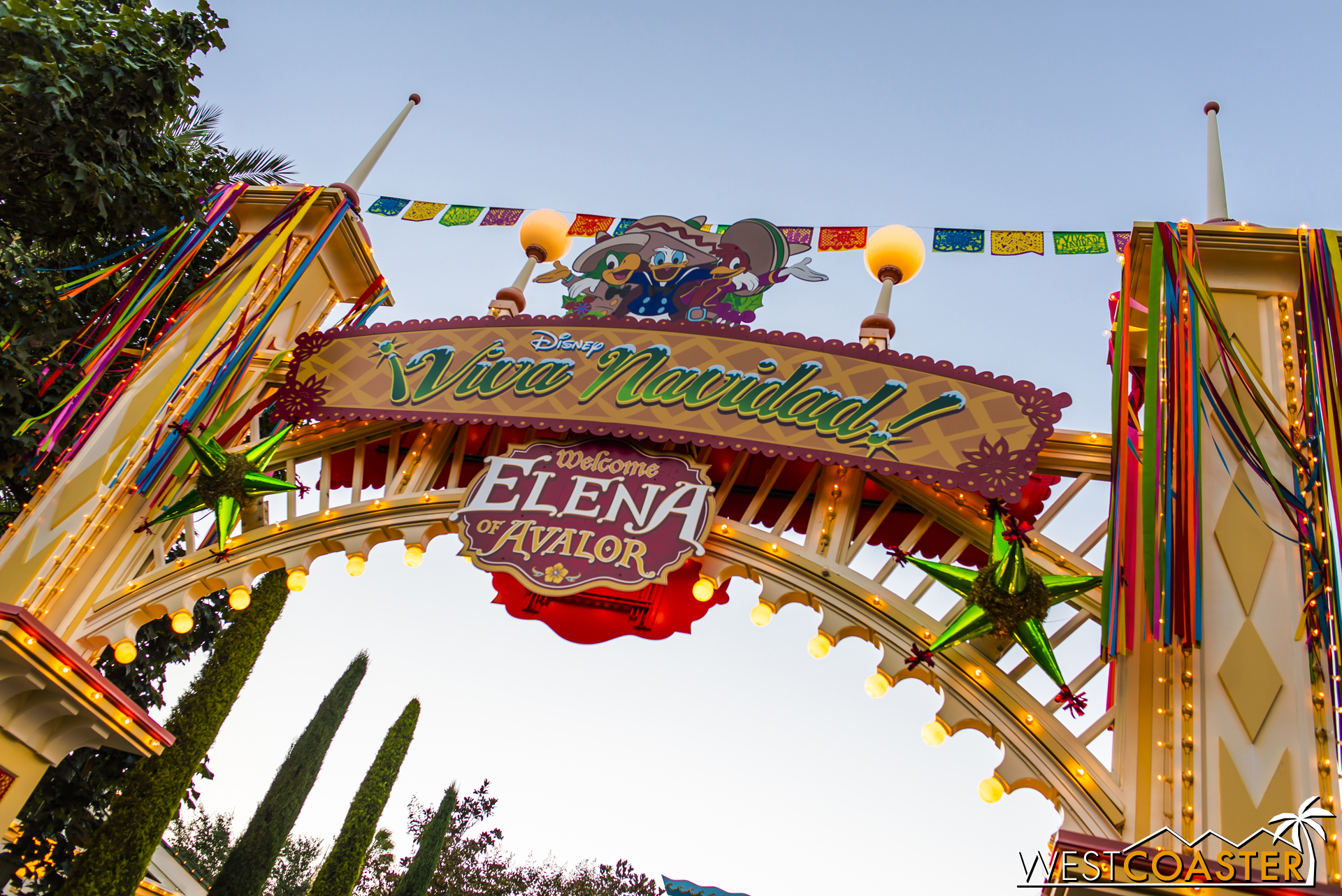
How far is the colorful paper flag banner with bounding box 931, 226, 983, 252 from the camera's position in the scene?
25.0 feet

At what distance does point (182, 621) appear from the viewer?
261 inches

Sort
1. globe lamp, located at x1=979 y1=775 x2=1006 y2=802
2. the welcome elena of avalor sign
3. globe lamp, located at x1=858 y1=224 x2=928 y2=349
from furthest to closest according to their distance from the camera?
globe lamp, located at x1=858 y1=224 x2=928 y2=349 < the welcome elena of avalor sign < globe lamp, located at x1=979 y1=775 x2=1006 y2=802

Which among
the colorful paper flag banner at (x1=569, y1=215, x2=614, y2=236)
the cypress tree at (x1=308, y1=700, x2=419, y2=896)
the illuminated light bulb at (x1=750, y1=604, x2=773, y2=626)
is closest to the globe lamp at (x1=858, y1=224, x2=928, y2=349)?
the colorful paper flag banner at (x1=569, y1=215, x2=614, y2=236)

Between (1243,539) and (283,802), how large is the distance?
19.0m

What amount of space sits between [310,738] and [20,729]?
15710 mm

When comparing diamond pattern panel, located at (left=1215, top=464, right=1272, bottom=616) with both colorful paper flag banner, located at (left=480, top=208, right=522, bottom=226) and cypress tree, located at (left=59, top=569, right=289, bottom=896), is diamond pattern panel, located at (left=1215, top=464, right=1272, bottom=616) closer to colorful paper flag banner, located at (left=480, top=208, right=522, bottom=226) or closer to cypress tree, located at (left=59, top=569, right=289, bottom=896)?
colorful paper flag banner, located at (left=480, top=208, right=522, bottom=226)

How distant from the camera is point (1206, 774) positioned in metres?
4.58

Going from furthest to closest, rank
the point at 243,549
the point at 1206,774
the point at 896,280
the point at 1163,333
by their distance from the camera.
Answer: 1. the point at 896,280
2. the point at 243,549
3. the point at 1163,333
4. the point at 1206,774

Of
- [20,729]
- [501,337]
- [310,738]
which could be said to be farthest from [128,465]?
[310,738]

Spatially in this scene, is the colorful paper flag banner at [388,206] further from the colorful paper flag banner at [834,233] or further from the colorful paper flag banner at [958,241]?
the colorful paper flag banner at [958,241]

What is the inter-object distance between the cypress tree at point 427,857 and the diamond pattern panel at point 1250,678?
56.5ft

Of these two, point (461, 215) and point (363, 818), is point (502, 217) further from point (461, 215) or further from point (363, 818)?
point (363, 818)

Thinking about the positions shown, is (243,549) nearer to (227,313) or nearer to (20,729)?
(20,729)

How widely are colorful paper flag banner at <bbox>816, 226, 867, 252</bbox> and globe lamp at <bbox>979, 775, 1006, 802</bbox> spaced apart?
4736mm
